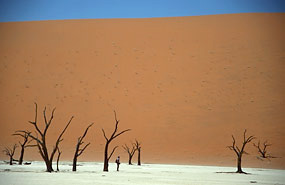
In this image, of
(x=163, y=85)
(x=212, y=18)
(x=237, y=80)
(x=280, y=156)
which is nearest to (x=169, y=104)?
(x=163, y=85)

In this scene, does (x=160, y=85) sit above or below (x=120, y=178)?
above

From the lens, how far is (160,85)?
1607 inches

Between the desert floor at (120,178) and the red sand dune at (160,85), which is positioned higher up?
the red sand dune at (160,85)

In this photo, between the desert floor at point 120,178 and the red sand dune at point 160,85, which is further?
the red sand dune at point 160,85

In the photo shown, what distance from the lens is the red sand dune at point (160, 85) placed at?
1382 inches

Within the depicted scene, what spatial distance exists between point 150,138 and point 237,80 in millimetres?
10249

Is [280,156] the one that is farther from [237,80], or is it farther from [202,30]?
[202,30]

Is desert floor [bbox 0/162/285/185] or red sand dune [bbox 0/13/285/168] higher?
red sand dune [bbox 0/13/285/168]

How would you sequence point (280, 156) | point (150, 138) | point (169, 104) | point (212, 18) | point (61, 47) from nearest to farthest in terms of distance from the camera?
point (280, 156)
point (150, 138)
point (169, 104)
point (61, 47)
point (212, 18)

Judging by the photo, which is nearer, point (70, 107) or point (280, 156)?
point (280, 156)

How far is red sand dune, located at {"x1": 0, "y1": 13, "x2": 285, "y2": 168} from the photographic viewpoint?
35.1 meters

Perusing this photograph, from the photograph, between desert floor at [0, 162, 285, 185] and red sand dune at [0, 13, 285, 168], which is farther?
red sand dune at [0, 13, 285, 168]

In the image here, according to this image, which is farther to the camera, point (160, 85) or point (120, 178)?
point (160, 85)

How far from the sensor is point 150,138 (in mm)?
35562
